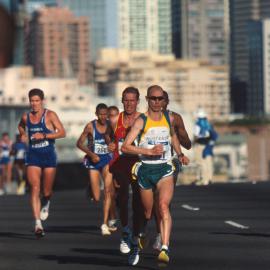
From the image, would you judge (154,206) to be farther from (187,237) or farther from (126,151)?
(187,237)

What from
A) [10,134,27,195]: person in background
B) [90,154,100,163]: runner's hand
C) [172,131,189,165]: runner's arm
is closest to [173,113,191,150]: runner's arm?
[172,131,189,165]: runner's arm

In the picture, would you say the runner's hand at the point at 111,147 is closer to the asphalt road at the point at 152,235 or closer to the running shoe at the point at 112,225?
Result: the asphalt road at the point at 152,235

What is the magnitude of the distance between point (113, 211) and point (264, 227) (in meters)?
2.12

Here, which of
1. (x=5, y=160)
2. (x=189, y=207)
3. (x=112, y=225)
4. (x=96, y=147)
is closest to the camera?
(x=112, y=225)

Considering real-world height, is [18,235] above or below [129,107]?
below

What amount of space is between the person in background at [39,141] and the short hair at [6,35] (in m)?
11.5

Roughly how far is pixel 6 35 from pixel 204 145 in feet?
95.7

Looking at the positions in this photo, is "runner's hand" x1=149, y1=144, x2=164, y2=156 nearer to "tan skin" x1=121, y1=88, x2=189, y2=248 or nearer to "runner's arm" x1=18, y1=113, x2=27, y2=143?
"tan skin" x1=121, y1=88, x2=189, y2=248

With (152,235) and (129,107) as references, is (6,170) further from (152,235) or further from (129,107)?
(129,107)

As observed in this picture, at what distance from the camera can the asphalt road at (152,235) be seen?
13.2 metres

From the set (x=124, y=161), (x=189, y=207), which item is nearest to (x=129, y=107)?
(x=124, y=161)

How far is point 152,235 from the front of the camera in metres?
17.1

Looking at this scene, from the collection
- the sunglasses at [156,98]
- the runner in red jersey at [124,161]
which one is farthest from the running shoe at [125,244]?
the sunglasses at [156,98]

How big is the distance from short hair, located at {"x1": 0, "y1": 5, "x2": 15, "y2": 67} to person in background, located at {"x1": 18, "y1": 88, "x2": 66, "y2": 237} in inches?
453
